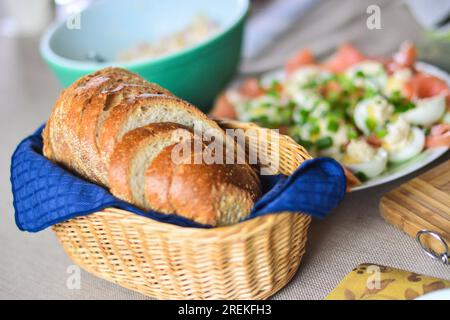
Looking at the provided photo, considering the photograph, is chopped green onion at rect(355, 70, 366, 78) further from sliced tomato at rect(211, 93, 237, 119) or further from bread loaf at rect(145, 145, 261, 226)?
bread loaf at rect(145, 145, 261, 226)

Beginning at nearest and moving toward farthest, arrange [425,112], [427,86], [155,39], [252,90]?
[425,112], [427,86], [252,90], [155,39]

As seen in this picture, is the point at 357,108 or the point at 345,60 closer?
the point at 357,108

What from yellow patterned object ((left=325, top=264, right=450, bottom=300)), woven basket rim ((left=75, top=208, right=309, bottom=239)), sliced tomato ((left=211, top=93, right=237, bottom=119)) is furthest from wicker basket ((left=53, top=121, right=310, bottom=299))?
sliced tomato ((left=211, top=93, right=237, bottom=119))

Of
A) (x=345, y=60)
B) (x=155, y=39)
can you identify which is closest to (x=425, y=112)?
(x=345, y=60)

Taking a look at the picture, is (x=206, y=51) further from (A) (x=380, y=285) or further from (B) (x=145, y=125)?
(A) (x=380, y=285)

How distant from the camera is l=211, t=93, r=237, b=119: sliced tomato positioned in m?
1.67

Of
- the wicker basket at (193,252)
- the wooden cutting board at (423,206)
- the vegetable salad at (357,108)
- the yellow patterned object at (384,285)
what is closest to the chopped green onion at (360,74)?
the vegetable salad at (357,108)

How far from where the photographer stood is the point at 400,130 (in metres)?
1.37

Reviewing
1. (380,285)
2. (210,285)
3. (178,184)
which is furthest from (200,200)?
(380,285)

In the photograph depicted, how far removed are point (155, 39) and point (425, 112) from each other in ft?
3.36

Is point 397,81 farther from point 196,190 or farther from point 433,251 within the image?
point 196,190

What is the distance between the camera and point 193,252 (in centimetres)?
93

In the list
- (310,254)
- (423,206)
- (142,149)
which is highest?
(142,149)

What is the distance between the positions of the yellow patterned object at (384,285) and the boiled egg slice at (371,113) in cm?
48
